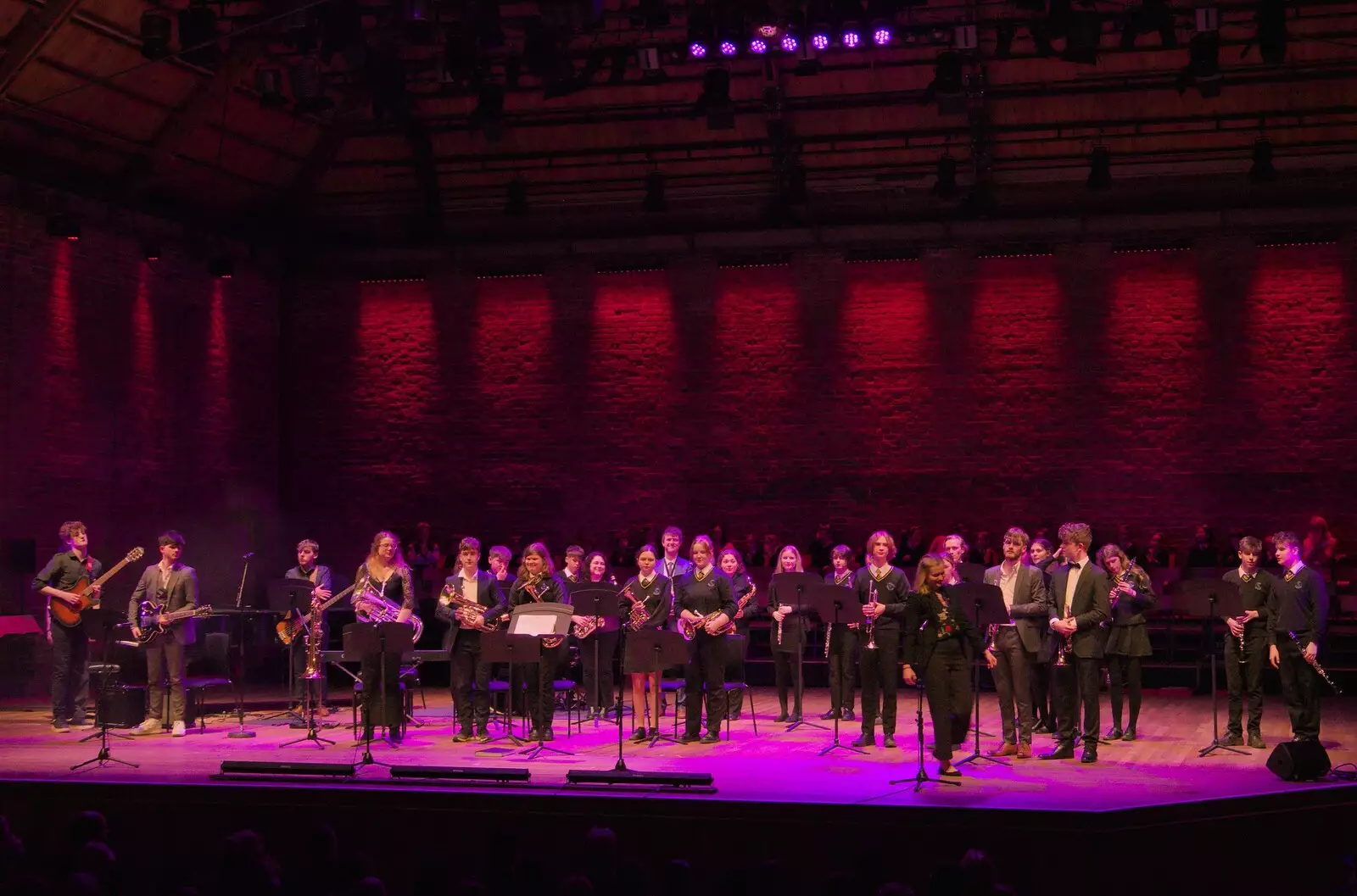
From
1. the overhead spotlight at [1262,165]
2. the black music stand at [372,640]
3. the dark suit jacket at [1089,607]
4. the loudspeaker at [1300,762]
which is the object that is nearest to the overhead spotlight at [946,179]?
the overhead spotlight at [1262,165]

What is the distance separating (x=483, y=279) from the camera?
66.9 ft

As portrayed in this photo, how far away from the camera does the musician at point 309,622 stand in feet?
40.2

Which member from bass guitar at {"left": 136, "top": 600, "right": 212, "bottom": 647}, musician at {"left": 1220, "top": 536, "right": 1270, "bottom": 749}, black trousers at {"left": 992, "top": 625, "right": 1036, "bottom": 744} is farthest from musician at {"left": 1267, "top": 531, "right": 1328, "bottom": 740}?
bass guitar at {"left": 136, "top": 600, "right": 212, "bottom": 647}

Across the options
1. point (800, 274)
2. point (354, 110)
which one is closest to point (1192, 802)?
point (800, 274)

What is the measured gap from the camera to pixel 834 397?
63.4 feet

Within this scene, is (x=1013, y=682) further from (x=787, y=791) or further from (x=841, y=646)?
(x=787, y=791)

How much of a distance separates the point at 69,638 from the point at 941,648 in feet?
28.1

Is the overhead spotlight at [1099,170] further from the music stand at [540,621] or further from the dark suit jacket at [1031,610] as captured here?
the music stand at [540,621]

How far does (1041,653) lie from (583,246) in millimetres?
11034

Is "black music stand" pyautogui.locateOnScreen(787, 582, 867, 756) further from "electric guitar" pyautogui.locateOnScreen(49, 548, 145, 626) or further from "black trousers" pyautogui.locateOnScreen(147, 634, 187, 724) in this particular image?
"electric guitar" pyautogui.locateOnScreen(49, 548, 145, 626)

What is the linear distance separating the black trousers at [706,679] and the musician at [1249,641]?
13.7 ft

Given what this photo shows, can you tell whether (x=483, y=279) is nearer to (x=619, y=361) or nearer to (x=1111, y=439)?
(x=619, y=361)

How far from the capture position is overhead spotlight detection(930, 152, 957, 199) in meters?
17.9

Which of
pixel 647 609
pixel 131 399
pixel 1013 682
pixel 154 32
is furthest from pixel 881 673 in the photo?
pixel 131 399
